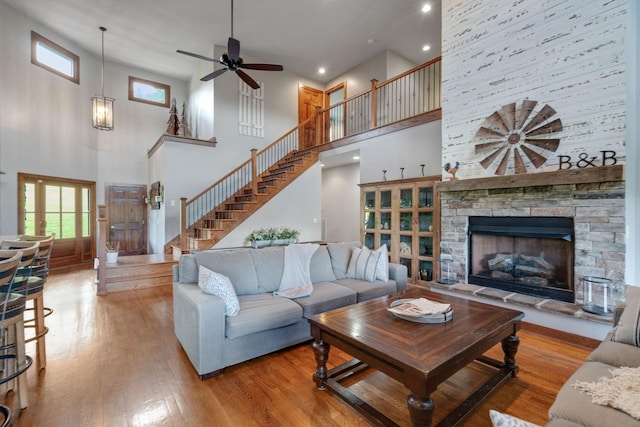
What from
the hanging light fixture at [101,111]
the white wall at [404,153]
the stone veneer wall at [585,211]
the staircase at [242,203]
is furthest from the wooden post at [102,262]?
the stone veneer wall at [585,211]

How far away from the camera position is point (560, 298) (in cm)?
332

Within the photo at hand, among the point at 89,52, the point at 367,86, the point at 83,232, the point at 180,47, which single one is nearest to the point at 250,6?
the point at 180,47

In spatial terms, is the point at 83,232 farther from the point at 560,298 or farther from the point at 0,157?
the point at 560,298

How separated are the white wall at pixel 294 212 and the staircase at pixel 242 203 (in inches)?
6.3

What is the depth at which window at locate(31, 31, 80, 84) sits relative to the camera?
19.9 ft

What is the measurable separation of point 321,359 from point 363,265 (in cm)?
165

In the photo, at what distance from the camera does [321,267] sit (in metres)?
3.67

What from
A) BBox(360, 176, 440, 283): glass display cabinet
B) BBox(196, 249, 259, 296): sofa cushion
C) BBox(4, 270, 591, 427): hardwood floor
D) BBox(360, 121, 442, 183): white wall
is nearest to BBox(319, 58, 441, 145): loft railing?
BBox(360, 121, 442, 183): white wall

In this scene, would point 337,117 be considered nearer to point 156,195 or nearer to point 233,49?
point 233,49

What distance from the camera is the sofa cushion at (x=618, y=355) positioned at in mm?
1640

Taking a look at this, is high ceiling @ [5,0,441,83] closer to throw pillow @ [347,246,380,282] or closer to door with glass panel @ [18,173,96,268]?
door with glass panel @ [18,173,96,268]

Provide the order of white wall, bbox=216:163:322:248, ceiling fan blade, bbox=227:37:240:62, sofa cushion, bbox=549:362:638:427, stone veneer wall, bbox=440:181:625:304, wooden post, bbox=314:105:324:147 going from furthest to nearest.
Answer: wooden post, bbox=314:105:324:147
white wall, bbox=216:163:322:248
ceiling fan blade, bbox=227:37:240:62
stone veneer wall, bbox=440:181:625:304
sofa cushion, bbox=549:362:638:427

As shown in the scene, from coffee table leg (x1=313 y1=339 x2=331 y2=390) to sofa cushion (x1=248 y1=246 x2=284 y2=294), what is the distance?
1111 millimetres

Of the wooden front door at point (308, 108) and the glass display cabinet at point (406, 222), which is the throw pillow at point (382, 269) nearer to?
the glass display cabinet at point (406, 222)
